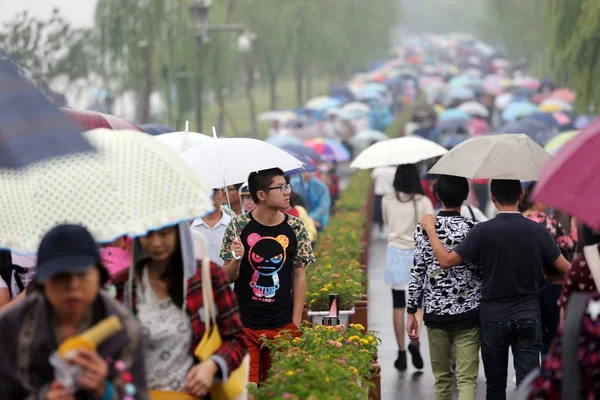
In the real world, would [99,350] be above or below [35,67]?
below

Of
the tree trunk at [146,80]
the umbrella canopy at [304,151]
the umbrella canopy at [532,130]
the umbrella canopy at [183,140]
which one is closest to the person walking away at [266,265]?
the umbrella canopy at [183,140]

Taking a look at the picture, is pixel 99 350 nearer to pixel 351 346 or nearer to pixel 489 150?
pixel 351 346

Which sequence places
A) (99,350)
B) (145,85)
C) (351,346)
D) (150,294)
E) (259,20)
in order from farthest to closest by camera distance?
(259,20) < (145,85) < (351,346) < (150,294) < (99,350)

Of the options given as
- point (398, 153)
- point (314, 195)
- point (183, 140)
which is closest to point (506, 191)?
point (183, 140)

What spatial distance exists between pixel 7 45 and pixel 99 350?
2148 centimetres

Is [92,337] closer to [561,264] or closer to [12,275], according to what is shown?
[12,275]

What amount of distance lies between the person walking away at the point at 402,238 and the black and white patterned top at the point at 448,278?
3.10 meters

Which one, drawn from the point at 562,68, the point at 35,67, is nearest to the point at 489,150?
the point at 562,68

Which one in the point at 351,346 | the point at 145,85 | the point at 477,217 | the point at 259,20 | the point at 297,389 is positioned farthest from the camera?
the point at 259,20

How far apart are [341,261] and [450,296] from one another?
194 inches

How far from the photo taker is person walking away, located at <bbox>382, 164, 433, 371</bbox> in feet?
35.7

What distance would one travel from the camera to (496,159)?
759cm

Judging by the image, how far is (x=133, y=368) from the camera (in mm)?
4215

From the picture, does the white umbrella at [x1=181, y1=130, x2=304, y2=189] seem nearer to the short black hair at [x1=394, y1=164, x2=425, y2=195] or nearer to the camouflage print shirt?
the camouflage print shirt
